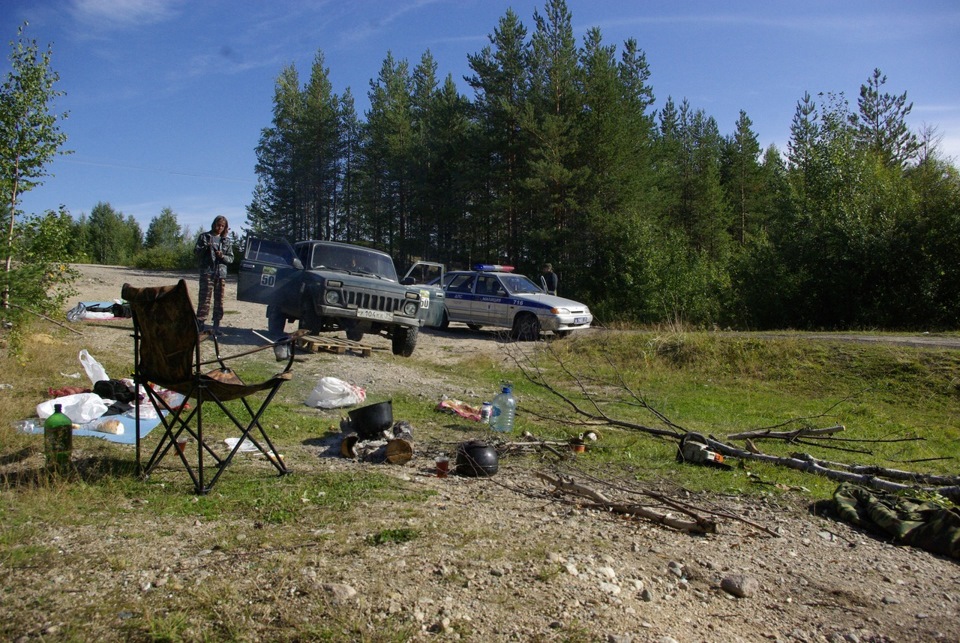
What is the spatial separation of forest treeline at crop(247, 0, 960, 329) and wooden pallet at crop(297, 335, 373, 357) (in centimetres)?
913

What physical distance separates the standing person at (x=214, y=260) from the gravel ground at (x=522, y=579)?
26.4 ft

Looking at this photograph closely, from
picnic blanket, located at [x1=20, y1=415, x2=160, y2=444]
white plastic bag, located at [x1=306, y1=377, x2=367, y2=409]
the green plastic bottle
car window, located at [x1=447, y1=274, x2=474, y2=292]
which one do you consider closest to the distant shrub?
car window, located at [x1=447, y1=274, x2=474, y2=292]

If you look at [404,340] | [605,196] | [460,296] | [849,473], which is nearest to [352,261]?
[404,340]

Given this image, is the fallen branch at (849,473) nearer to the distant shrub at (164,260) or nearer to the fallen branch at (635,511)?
the fallen branch at (635,511)

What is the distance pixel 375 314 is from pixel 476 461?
6.82 metres

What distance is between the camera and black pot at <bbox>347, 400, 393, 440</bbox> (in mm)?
6074

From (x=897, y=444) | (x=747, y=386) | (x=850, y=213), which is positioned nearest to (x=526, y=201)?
(x=850, y=213)

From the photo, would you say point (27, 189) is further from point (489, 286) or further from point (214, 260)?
point (489, 286)

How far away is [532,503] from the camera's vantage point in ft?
15.5

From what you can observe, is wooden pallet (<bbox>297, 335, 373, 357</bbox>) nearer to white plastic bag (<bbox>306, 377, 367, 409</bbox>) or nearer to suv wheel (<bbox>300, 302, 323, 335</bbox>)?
suv wheel (<bbox>300, 302, 323, 335</bbox>)

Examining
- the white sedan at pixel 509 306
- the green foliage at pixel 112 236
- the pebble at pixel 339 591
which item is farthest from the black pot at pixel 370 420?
the green foliage at pixel 112 236

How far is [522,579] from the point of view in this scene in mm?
3367

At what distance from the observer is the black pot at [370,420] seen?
19.9 feet

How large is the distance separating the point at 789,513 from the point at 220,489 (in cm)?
393
